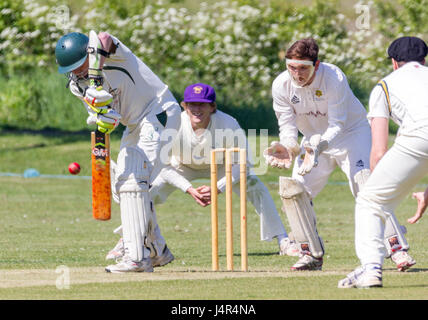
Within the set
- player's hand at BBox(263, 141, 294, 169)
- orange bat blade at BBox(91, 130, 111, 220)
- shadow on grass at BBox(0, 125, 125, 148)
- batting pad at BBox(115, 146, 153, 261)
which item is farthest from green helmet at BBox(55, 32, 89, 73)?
shadow on grass at BBox(0, 125, 125, 148)

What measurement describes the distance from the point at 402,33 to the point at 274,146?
1730 cm

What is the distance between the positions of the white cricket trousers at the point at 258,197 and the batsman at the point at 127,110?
216 centimetres

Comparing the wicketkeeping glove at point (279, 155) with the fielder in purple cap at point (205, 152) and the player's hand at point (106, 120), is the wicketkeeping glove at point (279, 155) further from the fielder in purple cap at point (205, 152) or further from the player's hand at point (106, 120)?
the fielder in purple cap at point (205, 152)

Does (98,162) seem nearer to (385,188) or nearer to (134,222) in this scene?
(134,222)

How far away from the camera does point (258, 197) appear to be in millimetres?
10414

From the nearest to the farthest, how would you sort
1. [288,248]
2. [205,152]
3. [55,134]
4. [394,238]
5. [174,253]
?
1. [394,238]
2. [288,248]
3. [174,253]
4. [205,152]
5. [55,134]

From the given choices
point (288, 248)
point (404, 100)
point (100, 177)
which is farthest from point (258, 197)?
Result: point (404, 100)

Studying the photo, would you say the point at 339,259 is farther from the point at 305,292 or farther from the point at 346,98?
the point at 305,292

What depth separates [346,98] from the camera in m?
8.40

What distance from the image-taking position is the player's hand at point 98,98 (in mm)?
7410

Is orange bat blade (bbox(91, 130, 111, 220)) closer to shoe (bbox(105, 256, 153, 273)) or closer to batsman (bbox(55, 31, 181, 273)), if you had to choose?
batsman (bbox(55, 31, 181, 273))

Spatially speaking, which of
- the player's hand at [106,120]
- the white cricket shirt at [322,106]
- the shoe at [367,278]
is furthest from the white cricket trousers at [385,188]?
the player's hand at [106,120]

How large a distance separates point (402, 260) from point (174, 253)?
289 centimetres

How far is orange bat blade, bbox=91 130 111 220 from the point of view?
7480 mm
